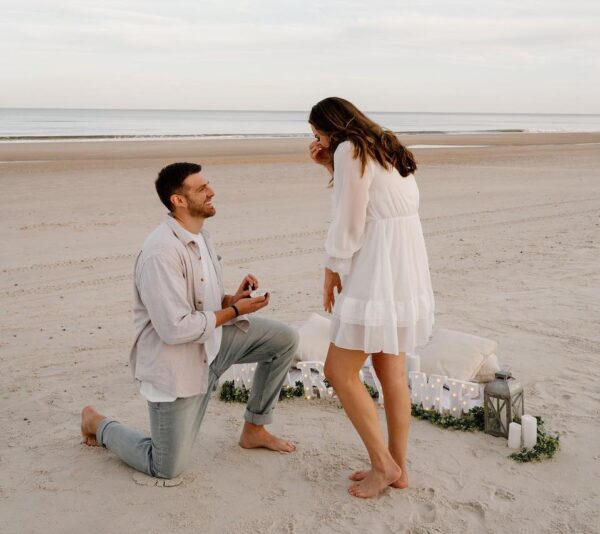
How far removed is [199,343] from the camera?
3789 mm

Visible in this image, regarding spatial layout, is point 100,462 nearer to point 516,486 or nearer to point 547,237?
point 516,486

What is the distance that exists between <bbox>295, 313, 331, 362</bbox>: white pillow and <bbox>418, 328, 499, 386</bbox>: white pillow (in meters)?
0.74

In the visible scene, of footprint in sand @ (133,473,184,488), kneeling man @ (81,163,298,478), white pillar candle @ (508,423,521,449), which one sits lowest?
footprint in sand @ (133,473,184,488)

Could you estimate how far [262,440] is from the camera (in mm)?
4277

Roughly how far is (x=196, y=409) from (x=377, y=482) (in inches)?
40.9

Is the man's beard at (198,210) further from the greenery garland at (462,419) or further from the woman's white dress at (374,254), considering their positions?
the greenery garland at (462,419)

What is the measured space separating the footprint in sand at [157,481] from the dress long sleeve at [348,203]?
60.9 inches

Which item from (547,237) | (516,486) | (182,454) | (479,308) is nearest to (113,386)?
(182,454)

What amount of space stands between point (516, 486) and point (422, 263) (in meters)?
1.35

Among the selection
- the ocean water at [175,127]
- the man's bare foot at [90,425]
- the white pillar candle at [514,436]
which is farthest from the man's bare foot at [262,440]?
the ocean water at [175,127]

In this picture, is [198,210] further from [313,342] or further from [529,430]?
[529,430]

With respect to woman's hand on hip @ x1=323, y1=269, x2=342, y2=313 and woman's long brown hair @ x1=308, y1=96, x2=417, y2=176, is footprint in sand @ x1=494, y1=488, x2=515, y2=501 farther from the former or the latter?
woman's long brown hair @ x1=308, y1=96, x2=417, y2=176

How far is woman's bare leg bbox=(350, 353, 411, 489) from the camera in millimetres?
3691

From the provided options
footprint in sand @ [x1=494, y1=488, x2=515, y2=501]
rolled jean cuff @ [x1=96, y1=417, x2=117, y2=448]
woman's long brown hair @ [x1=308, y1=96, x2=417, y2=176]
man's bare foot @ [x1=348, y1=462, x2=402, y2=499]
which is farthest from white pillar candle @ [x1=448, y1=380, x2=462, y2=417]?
rolled jean cuff @ [x1=96, y1=417, x2=117, y2=448]
